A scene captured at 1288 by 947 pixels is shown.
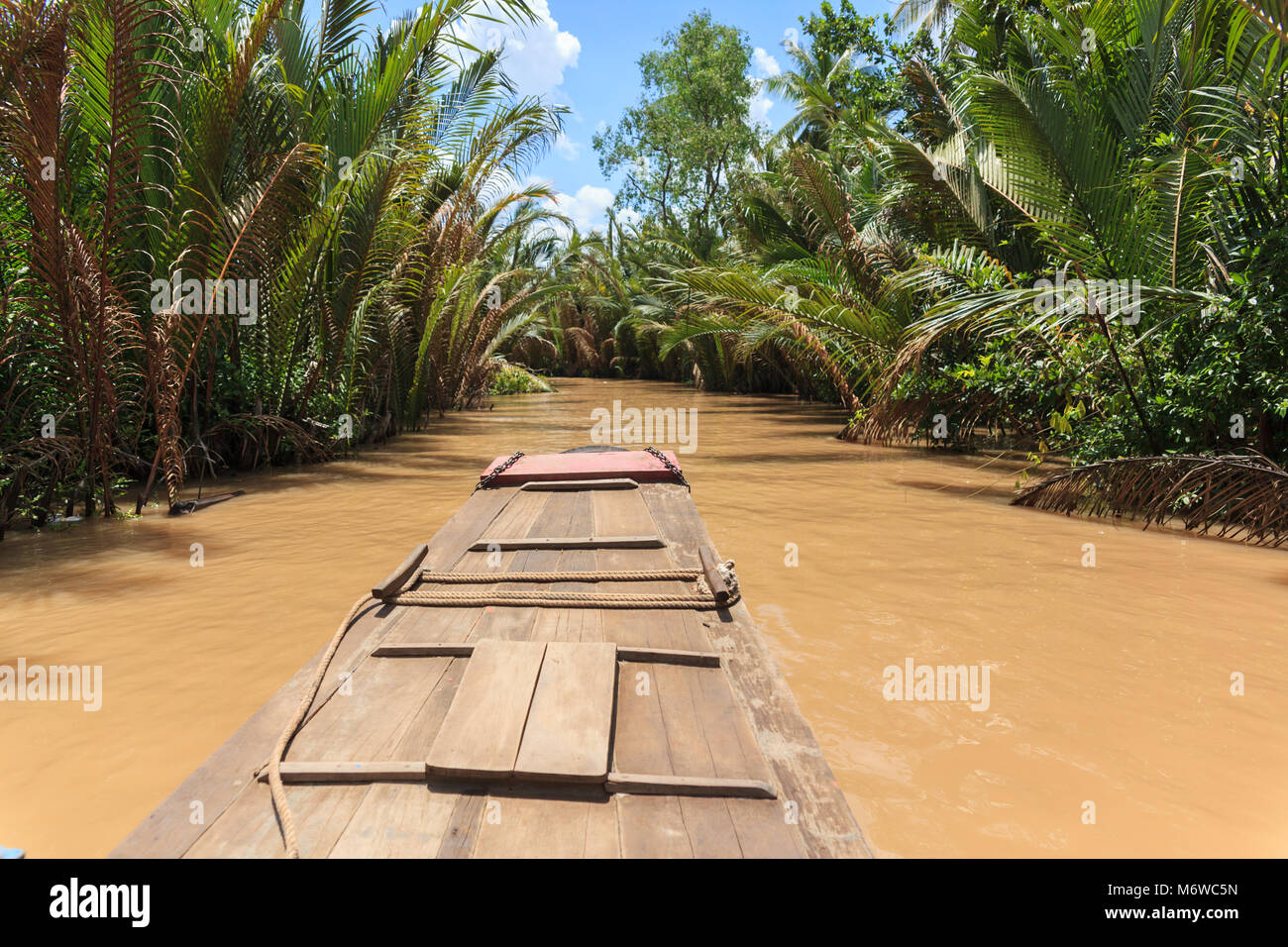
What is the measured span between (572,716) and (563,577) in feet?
4.29

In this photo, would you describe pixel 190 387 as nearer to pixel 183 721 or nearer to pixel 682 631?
pixel 183 721

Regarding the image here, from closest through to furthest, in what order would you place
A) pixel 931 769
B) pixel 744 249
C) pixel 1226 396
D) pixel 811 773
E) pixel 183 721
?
pixel 811 773, pixel 931 769, pixel 183 721, pixel 1226 396, pixel 744 249

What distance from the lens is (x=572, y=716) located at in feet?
6.97

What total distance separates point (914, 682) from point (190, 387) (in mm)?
7495

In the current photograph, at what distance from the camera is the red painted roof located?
588cm

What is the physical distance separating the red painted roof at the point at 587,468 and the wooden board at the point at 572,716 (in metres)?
3.36

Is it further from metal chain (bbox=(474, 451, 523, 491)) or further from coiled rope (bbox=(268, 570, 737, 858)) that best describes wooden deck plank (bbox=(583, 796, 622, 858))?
metal chain (bbox=(474, 451, 523, 491))

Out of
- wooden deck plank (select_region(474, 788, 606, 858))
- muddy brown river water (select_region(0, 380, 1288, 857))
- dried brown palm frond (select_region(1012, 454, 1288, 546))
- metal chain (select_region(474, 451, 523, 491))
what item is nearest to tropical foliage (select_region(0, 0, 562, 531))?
muddy brown river water (select_region(0, 380, 1288, 857))

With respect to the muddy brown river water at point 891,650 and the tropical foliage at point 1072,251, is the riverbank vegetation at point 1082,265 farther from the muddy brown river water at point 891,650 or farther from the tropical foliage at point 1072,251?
the muddy brown river water at point 891,650

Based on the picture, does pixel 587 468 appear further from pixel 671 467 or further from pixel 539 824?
pixel 539 824

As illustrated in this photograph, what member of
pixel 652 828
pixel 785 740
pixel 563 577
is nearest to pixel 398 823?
pixel 652 828

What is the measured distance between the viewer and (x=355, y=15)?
9.25 metres

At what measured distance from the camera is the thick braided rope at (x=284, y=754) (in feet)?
5.53

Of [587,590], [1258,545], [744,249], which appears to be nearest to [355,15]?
[587,590]
